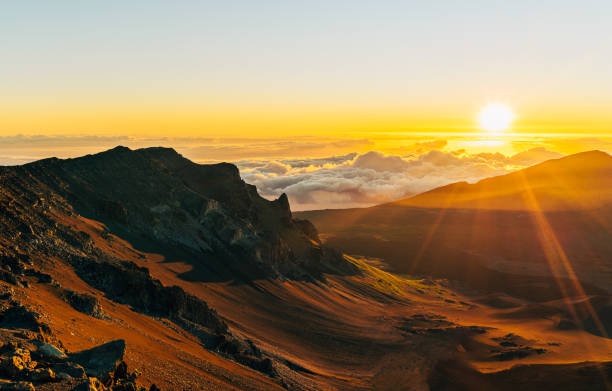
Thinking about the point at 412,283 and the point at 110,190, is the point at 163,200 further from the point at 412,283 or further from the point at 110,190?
the point at 412,283

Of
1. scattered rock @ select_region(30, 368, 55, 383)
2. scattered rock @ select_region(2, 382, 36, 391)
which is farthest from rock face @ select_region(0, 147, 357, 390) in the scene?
scattered rock @ select_region(2, 382, 36, 391)

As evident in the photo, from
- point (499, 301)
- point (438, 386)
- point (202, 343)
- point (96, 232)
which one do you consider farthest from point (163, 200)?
point (499, 301)

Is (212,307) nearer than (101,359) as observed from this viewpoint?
No

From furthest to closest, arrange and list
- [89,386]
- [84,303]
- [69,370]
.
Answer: [84,303], [69,370], [89,386]

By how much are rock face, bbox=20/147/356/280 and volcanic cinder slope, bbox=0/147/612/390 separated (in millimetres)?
Result: 381

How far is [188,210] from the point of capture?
95250 mm

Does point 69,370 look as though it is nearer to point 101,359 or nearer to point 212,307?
point 101,359

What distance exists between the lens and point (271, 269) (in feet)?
312

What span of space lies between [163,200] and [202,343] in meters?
49.2

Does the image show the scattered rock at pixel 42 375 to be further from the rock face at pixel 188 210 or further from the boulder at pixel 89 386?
the rock face at pixel 188 210

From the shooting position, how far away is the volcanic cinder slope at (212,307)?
33875 mm

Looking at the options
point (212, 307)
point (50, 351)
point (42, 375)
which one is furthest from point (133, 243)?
point (42, 375)

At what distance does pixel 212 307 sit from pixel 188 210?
113 feet

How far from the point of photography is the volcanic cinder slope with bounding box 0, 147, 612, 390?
1334 inches
